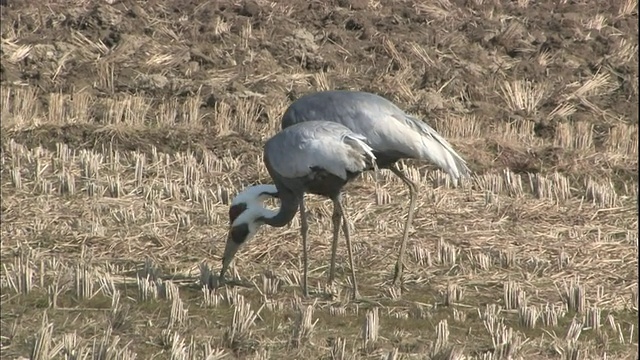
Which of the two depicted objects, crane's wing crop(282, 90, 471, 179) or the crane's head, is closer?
the crane's head

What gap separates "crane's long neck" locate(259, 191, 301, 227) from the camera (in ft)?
27.3

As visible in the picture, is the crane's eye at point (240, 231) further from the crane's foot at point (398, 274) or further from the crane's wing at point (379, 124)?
the crane's foot at point (398, 274)

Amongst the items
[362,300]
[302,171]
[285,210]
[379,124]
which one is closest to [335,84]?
[379,124]

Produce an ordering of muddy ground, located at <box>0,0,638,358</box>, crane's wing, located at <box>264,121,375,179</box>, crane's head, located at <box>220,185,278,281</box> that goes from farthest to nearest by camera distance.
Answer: muddy ground, located at <box>0,0,638,358</box>
crane's head, located at <box>220,185,278,281</box>
crane's wing, located at <box>264,121,375,179</box>

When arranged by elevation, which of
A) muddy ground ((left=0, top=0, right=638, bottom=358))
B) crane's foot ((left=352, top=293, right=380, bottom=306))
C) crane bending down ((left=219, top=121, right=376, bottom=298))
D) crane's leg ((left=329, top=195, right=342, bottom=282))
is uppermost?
muddy ground ((left=0, top=0, right=638, bottom=358))

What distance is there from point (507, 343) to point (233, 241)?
224cm

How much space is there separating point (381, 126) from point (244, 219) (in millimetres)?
1113

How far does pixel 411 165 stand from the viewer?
1171 cm

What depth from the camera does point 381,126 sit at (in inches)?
334

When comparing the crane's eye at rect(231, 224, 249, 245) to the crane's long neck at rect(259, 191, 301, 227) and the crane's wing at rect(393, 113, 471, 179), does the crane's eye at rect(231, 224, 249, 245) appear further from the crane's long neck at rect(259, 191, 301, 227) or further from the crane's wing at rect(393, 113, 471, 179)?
the crane's wing at rect(393, 113, 471, 179)

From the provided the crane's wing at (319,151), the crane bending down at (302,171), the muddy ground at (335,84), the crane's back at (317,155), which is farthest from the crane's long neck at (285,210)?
the muddy ground at (335,84)

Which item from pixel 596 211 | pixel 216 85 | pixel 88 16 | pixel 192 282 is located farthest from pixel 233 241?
pixel 88 16

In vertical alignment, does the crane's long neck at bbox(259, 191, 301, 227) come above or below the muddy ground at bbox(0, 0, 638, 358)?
below

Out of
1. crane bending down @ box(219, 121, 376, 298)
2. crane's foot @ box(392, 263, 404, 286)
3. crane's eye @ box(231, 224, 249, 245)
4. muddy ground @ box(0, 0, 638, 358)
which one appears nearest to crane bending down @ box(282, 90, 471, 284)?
crane's foot @ box(392, 263, 404, 286)
